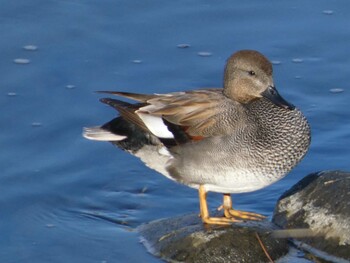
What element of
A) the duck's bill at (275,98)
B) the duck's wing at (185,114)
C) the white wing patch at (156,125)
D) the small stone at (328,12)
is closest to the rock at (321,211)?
the duck's bill at (275,98)

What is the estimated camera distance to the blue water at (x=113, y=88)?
7273 millimetres

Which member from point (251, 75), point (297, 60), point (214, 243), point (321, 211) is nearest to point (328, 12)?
point (297, 60)

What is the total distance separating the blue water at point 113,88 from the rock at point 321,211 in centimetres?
59

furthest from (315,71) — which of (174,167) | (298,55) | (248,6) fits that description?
(174,167)

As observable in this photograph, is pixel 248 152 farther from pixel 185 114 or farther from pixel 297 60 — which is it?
pixel 297 60

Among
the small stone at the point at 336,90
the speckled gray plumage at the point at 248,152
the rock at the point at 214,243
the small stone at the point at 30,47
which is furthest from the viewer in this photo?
the small stone at the point at 30,47

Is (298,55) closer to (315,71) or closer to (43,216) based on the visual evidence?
(315,71)

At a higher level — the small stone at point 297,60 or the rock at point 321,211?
the small stone at point 297,60

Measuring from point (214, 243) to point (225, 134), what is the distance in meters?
0.72

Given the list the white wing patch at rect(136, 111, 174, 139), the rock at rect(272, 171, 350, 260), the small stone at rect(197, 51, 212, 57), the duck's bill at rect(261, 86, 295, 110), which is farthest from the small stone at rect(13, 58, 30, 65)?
the rock at rect(272, 171, 350, 260)

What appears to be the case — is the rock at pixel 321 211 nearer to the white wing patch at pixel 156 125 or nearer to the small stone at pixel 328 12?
the white wing patch at pixel 156 125

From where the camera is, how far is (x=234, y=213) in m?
7.02

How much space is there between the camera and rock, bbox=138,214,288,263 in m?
6.47

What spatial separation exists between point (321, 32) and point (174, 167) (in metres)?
3.23
